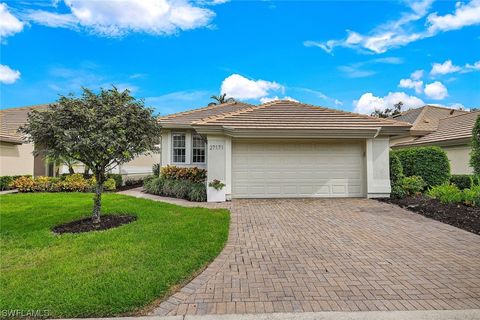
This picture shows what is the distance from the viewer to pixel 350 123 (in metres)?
11.2

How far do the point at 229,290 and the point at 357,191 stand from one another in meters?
9.37

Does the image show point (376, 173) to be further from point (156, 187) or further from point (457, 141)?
point (156, 187)

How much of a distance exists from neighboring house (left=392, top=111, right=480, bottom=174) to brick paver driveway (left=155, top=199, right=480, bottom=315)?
409 inches


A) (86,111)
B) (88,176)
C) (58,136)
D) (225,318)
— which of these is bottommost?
(225,318)

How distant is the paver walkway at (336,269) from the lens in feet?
10.8

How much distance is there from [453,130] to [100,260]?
2008cm

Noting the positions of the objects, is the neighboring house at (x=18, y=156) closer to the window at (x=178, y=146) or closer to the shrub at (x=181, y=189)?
the window at (x=178, y=146)

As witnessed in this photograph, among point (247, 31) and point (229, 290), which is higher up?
point (247, 31)

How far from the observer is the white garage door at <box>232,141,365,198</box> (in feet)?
37.3

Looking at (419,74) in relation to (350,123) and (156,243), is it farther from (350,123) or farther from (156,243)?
(156,243)

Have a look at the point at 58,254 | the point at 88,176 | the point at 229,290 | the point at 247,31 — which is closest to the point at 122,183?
the point at 88,176

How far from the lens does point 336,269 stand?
4.30m

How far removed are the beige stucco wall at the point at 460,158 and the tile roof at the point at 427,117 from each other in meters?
4.48

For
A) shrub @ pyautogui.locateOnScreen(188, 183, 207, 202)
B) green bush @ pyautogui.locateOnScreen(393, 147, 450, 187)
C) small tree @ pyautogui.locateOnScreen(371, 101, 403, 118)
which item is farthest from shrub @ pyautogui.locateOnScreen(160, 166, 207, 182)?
small tree @ pyautogui.locateOnScreen(371, 101, 403, 118)
